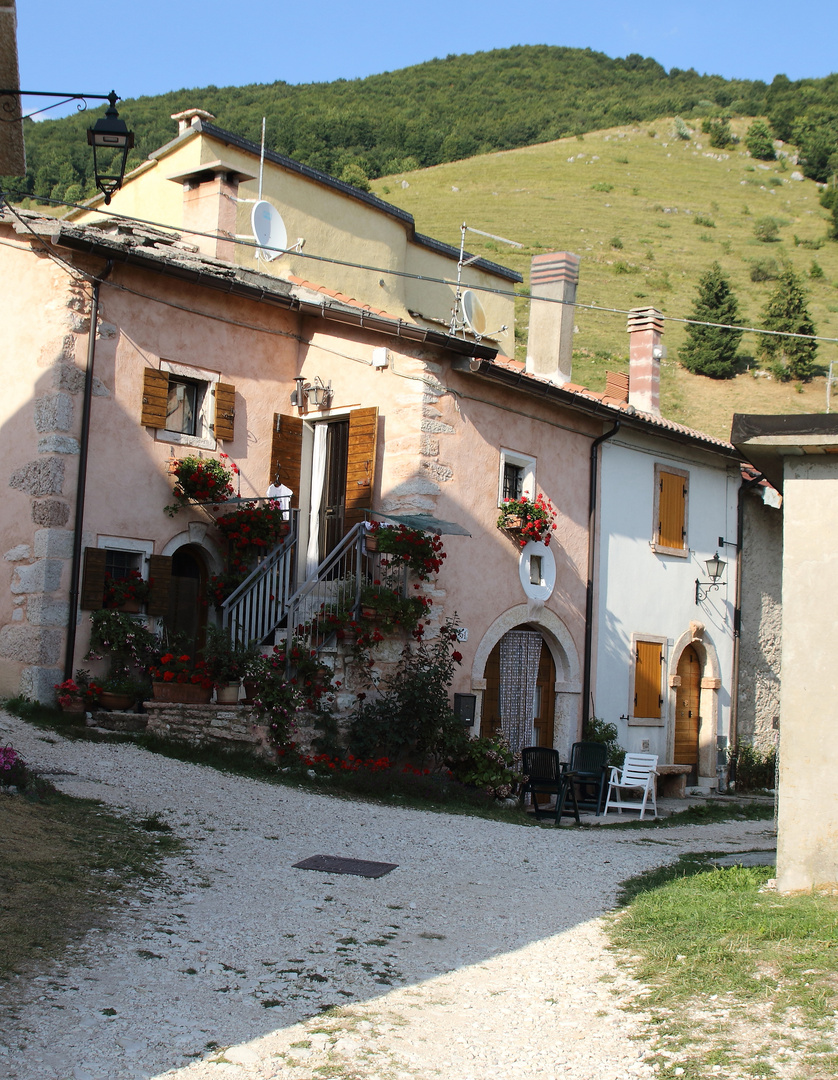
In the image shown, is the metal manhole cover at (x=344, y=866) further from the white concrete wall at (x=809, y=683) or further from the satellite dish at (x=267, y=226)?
the satellite dish at (x=267, y=226)

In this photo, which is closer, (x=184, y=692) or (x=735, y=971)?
(x=735, y=971)

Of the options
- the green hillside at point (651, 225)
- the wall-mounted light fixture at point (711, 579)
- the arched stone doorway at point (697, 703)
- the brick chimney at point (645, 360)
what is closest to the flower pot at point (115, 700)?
the arched stone doorway at point (697, 703)

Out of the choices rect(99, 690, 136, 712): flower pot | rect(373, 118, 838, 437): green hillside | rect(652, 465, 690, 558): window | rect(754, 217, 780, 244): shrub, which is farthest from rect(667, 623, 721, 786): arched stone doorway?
rect(754, 217, 780, 244): shrub

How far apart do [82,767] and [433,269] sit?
618 inches

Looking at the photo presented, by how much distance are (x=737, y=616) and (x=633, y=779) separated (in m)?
4.70

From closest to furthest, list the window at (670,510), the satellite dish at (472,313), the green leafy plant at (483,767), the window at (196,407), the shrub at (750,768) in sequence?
the green leafy plant at (483,767) → the window at (196,407) → the window at (670,510) → the satellite dish at (472,313) → the shrub at (750,768)

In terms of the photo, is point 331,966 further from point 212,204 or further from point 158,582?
point 212,204

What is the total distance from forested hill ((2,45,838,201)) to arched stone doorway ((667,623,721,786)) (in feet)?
126

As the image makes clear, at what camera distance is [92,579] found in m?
11.4

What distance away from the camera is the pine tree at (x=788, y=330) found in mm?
42156

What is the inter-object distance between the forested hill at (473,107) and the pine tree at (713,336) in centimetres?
2244

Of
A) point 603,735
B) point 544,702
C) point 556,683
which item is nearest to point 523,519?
point 556,683

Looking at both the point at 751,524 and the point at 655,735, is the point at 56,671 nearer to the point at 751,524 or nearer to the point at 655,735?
the point at 655,735

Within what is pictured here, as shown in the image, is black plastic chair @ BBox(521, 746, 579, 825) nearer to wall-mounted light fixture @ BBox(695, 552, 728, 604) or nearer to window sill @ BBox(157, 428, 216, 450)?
wall-mounted light fixture @ BBox(695, 552, 728, 604)
